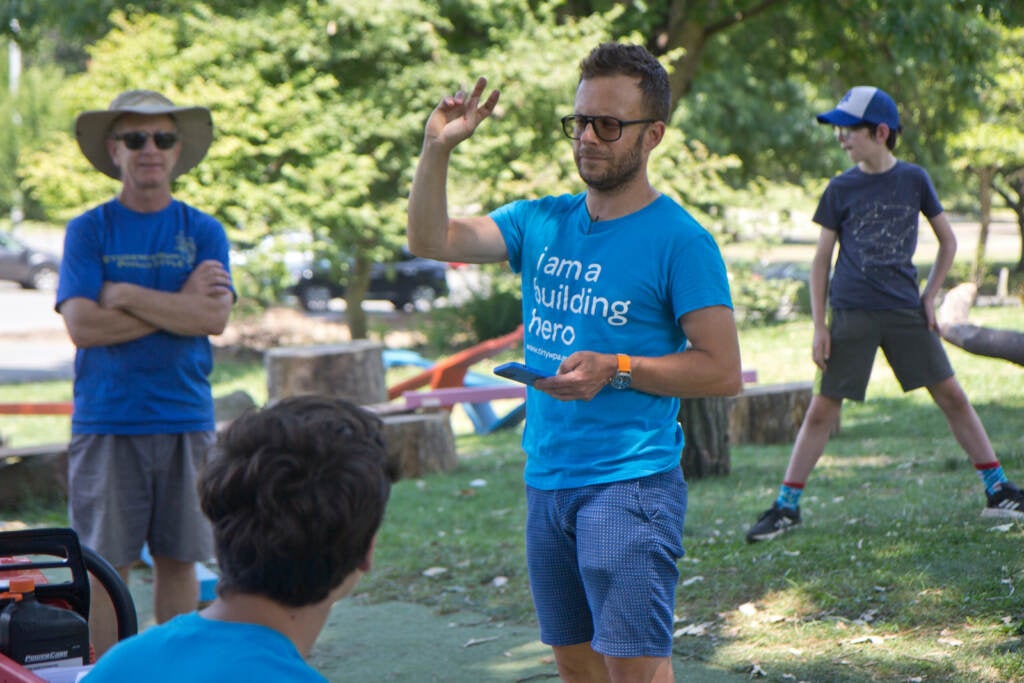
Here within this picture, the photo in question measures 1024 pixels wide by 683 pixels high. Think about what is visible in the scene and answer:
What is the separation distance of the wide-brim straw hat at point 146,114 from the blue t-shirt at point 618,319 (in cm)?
198

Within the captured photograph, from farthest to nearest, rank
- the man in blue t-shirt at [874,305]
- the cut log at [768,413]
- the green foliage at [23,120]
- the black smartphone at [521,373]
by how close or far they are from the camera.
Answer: the green foliage at [23,120] < the cut log at [768,413] < the man in blue t-shirt at [874,305] < the black smartphone at [521,373]

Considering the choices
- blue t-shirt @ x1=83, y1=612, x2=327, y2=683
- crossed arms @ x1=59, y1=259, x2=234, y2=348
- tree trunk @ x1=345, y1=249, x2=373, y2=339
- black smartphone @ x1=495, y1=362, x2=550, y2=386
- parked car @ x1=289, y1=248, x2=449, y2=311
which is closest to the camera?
blue t-shirt @ x1=83, y1=612, x2=327, y2=683

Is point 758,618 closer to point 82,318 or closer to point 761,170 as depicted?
point 82,318

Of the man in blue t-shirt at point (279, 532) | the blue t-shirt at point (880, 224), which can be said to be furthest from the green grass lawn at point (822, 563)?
the man in blue t-shirt at point (279, 532)

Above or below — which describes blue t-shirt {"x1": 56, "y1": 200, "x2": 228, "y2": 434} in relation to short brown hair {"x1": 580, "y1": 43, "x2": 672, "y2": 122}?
below

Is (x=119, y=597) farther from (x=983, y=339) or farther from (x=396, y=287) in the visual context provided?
(x=396, y=287)

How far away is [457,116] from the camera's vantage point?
309cm

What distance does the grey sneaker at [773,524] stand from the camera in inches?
225

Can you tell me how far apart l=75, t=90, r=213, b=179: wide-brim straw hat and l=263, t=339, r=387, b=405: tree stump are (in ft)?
18.0

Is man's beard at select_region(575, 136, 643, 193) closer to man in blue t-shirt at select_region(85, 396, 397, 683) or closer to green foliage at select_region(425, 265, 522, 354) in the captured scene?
man in blue t-shirt at select_region(85, 396, 397, 683)

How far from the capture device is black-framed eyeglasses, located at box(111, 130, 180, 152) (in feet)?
14.0

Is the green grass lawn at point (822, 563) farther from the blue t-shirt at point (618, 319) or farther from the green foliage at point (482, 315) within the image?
the green foliage at point (482, 315)

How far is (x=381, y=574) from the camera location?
6172 millimetres

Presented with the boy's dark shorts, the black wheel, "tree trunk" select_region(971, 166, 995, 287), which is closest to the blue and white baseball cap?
the boy's dark shorts
